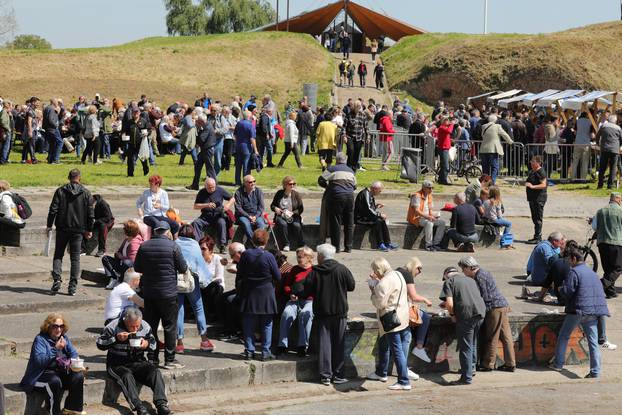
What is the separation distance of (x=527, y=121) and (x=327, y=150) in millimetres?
6987

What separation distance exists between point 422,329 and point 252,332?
2.19 metres

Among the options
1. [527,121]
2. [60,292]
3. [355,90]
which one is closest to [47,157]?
[527,121]

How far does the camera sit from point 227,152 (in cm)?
2848

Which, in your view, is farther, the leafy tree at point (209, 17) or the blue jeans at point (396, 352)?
the leafy tree at point (209, 17)

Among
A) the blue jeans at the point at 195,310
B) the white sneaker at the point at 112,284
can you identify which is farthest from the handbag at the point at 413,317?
the white sneaker at the point at 112,284

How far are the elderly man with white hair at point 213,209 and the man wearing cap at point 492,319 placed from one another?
5481 mm

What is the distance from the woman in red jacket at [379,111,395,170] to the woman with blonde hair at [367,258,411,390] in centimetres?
1718

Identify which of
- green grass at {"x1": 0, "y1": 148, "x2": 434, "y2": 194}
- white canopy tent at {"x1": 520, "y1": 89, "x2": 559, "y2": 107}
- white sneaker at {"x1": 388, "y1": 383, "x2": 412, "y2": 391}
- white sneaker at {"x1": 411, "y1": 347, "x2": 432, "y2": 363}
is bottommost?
white sneaker at {"x1": 388, "y1": 383, "x2": 412, "y2": 391}

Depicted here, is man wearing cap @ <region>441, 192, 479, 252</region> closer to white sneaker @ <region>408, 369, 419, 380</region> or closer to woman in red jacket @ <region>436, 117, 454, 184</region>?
woman in red jacket @ <region>436, 117, 454, 184</region>

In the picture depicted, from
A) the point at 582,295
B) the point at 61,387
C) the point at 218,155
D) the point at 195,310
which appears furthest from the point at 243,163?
the point at 61,387

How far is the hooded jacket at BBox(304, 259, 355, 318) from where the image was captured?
44.7ft

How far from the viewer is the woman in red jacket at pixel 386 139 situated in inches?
1222

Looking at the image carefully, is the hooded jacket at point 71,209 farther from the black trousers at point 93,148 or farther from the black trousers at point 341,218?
the black trousers at point 93,148

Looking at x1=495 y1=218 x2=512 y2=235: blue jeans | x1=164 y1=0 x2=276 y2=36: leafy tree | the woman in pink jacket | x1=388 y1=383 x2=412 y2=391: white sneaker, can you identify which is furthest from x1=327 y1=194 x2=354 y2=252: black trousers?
x1=164 y1=0 x2=276 y2=36: leafy tree
